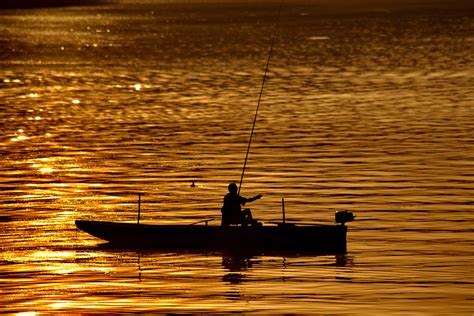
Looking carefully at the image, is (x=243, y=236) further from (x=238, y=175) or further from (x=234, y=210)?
(x=238, y=175)

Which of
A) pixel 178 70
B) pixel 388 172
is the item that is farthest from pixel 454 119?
pixel 178 70

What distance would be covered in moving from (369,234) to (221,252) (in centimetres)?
328

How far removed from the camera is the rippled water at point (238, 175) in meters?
21.6

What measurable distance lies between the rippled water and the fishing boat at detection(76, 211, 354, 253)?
0.37m

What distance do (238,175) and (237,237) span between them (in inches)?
394

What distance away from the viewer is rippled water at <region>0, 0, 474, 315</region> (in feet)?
70.8

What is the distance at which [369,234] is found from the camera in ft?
86.5

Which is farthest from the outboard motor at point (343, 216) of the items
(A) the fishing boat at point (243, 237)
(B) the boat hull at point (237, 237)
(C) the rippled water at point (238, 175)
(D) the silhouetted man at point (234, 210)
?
(D) the silhouetted man at point (234, 210)

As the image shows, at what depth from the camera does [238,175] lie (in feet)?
114

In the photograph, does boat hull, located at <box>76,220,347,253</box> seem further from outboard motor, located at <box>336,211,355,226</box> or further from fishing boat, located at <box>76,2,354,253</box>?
outboard motor, located at <box>336,211,355,226</box>

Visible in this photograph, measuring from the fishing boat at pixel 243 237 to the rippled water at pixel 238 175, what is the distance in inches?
14.7

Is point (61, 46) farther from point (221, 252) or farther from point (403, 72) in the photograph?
point (221, 252)

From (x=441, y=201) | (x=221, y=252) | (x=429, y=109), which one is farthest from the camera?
(x=429, y=109)

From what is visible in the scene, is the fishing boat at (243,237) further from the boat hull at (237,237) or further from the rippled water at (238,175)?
the rippled water at (238,175)
